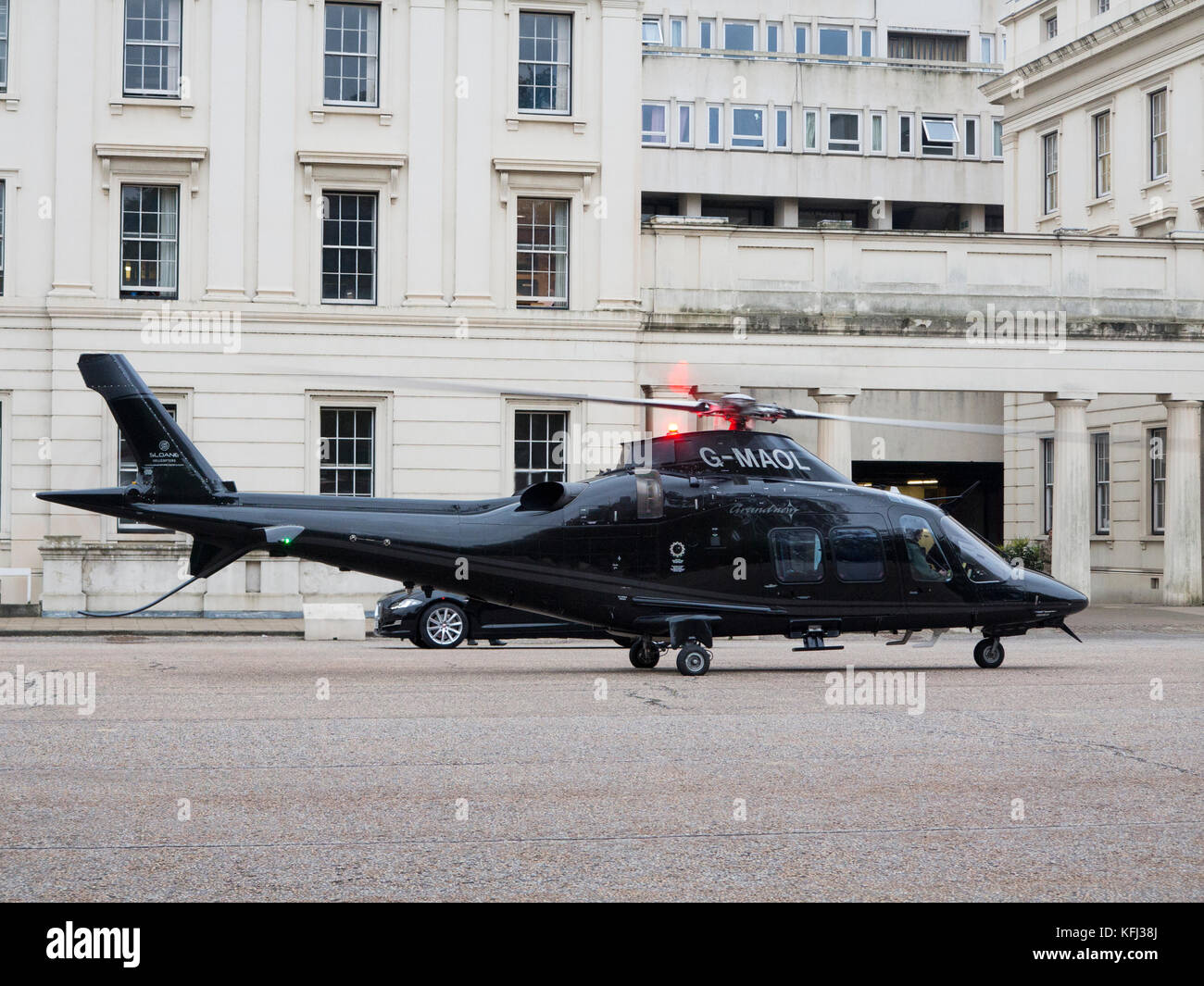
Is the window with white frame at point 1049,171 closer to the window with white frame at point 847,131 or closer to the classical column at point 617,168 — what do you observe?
the window with white frame at point 847,131

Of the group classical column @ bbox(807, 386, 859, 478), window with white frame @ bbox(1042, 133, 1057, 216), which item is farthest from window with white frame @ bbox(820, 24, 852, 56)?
classical column @ bbox(807, 386, 859, 478)

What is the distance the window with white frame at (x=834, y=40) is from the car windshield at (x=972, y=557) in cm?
4191

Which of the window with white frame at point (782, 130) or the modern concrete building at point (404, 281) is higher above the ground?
the window with white frame at point (782, 130)

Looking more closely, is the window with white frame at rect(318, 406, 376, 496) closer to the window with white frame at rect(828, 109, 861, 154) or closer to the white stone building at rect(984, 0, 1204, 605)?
the white stone building at rect(984, 0, 1204, 605)

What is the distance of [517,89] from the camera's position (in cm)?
3219

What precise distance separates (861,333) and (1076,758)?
22.4 meters

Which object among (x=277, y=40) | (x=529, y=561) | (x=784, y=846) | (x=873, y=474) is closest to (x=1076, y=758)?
(x=784, y=846)

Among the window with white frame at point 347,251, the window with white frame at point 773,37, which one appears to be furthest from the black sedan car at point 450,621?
the window with white frame at point 773,37

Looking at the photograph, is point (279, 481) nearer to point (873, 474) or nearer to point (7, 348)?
point (7, 348)

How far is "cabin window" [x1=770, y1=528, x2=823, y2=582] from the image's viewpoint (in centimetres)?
1823

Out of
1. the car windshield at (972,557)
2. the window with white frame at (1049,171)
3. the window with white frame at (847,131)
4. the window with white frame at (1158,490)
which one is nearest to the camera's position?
the car windshield at (972,557)

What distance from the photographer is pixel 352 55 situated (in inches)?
1248

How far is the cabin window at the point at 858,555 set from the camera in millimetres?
18344

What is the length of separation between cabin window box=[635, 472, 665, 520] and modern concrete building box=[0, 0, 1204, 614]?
13.7 metres
